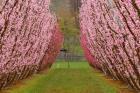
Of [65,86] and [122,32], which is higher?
[122,32]

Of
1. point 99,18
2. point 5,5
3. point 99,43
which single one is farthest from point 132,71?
point 99,43

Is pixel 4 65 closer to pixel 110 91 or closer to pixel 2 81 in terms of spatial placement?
pixel 2 81

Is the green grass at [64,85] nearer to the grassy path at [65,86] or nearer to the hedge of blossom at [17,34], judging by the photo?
the grassy path at [65,86]

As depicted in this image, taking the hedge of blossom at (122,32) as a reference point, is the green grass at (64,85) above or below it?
below

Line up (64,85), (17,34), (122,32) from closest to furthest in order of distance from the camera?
(122,32) → (17,34) → (64,85)

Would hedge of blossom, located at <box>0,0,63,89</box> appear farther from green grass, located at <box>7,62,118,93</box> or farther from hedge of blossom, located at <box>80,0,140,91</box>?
hedge of blossom, located at <box>80,0,140,91</box>

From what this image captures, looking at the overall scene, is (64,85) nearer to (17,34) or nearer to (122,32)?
(17,34)

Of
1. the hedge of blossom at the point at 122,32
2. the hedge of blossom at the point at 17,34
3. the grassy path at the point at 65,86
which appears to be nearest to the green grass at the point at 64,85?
the grassy path at the point at 65,86

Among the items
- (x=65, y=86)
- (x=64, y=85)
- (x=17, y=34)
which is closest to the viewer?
(x=17, y=34)

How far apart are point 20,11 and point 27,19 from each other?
2.18 metres

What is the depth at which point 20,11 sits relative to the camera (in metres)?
18.4

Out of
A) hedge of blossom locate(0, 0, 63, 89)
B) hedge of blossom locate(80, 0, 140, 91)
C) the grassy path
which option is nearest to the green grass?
the grassy path

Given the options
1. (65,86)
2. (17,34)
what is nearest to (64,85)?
(65,86)

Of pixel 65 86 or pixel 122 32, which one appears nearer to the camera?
pixel 122 32
